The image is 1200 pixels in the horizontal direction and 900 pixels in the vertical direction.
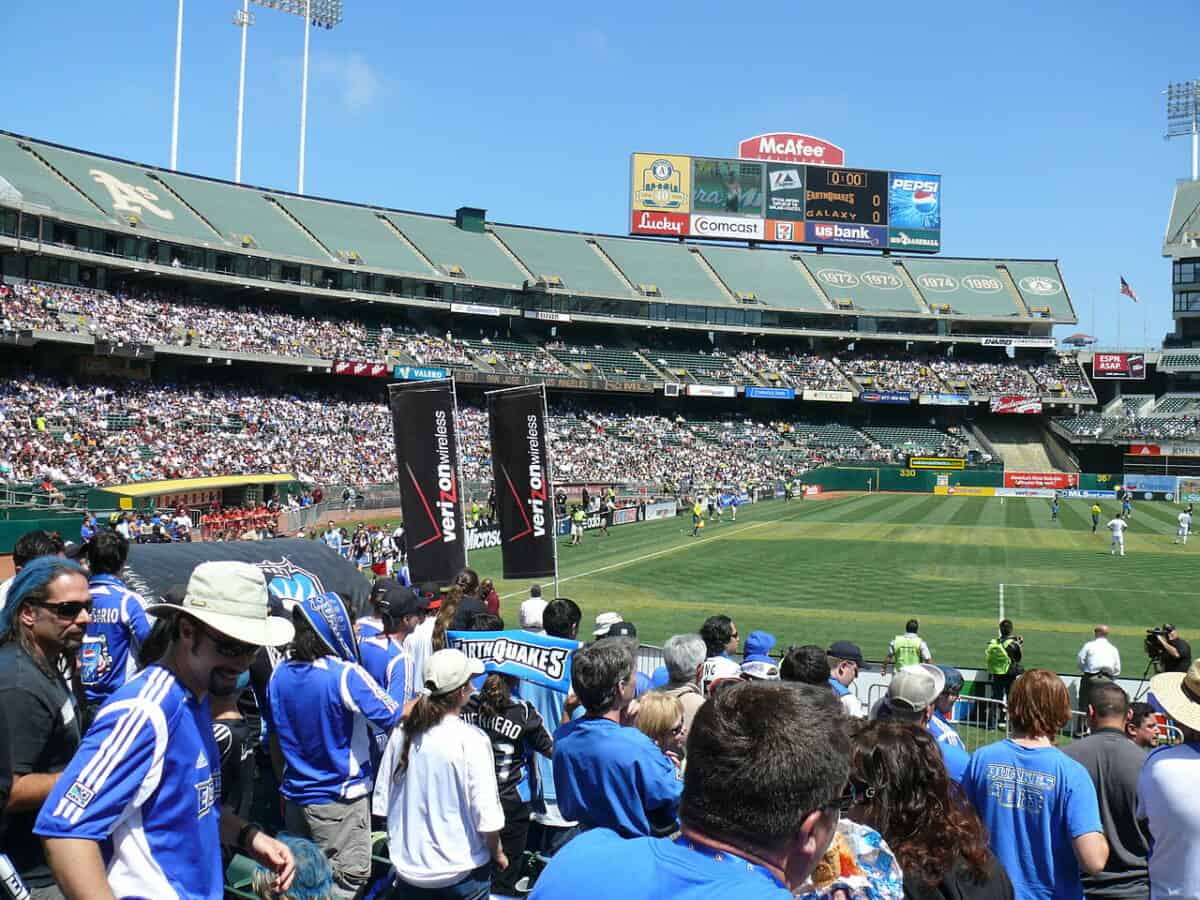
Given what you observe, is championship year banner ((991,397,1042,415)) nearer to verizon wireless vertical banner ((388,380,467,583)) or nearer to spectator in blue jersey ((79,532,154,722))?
verizon wireless vertical banner ((388,380,467,583))

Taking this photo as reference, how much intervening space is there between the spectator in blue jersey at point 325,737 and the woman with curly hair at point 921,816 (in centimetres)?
281

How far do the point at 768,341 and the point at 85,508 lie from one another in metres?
63.2

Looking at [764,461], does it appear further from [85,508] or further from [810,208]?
[85,508]

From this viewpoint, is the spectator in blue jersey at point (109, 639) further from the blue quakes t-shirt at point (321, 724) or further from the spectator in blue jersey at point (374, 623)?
the spectator in blue jersey at point (374, 623)

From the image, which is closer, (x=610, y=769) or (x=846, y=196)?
(x=610, y=769)

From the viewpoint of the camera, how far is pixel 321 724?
5.62 m

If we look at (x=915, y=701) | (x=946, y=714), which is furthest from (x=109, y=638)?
(x=946, y=714)

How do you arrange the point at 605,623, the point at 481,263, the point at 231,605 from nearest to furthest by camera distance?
1. the point at 231,605
2. the point at 605,623
3. the point at 481,263

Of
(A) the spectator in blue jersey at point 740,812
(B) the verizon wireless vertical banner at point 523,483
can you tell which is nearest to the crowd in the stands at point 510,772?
(A) the spectator in blue jersey at point 740,812

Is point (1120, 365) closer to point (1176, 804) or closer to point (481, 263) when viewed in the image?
point (481, 263)

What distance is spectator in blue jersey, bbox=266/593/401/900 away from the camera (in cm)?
557

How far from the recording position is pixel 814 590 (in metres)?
28.2

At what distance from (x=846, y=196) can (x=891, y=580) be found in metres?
64.7

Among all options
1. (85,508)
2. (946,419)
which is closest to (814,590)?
(85,508)
